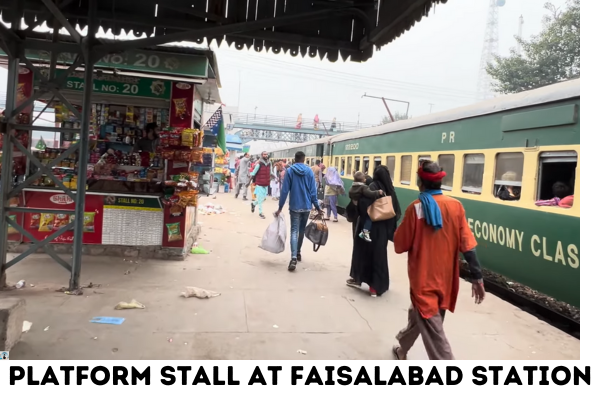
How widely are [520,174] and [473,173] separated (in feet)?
3.93

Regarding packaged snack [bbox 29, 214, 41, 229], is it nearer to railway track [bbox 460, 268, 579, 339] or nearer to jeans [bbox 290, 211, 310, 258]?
jeans [bbox 290, 211, 310, 258]

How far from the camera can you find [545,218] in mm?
5352

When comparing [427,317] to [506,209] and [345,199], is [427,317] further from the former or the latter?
[345,199]

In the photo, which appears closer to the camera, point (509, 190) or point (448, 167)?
point (509, 190)

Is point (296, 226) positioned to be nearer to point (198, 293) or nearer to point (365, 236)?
point (365, 236)

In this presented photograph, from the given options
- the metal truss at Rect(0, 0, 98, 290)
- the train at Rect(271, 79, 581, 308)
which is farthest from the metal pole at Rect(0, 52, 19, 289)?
the train at Rect(271, 79, 581, 308)

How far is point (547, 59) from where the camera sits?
29812mm

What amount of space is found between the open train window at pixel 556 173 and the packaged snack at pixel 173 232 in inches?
192

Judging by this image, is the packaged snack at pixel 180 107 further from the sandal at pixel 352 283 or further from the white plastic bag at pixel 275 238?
the sandal at pixel 352 283

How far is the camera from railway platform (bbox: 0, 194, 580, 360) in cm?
377

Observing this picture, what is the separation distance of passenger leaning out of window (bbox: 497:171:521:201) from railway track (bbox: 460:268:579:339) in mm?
1272

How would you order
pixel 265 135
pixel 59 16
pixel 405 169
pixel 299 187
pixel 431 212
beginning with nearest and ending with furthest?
pixel 431 212, pixel 59 16, pixel 299 187, pixel 405 169, pixel 265 135

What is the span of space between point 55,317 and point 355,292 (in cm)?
333

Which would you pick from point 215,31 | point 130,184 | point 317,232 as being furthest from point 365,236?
point 130,184
